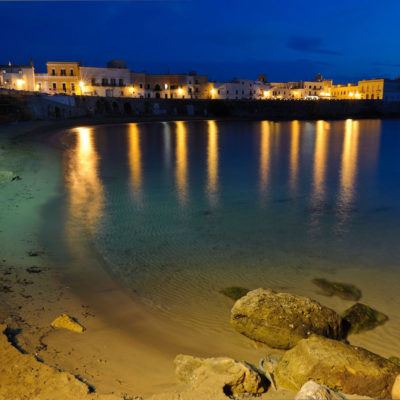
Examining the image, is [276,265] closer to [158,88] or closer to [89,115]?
[89,115]

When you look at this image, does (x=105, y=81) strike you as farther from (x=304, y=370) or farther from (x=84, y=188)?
(x=304, y=370)

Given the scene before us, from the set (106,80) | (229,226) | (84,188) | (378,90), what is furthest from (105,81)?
(229,226)

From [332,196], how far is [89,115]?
51014 mm

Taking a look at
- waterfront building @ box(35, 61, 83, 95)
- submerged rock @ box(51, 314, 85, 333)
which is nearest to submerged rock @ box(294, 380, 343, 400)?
submerged rock @ box(51, 314, 85, 333)

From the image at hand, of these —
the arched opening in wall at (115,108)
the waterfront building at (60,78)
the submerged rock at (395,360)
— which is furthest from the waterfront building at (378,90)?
the submerged rock at (395,360)

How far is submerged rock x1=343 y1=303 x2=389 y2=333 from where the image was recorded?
5762mm

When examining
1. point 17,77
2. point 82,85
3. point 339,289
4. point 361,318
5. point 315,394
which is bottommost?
point 339,289

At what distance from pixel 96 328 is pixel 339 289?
15.1 ft

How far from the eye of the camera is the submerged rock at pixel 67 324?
5.19 meters

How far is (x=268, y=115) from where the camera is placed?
8238 cm

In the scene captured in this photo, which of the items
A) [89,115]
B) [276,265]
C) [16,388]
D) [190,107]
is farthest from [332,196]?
[190,107]

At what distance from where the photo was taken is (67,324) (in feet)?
17.2

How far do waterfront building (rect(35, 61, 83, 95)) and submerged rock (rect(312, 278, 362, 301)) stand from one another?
70421mm

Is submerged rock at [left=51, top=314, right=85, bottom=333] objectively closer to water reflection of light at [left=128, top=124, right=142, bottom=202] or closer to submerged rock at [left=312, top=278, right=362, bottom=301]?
submerged rock at [left=312, top=278, right=362, bottom=301]
